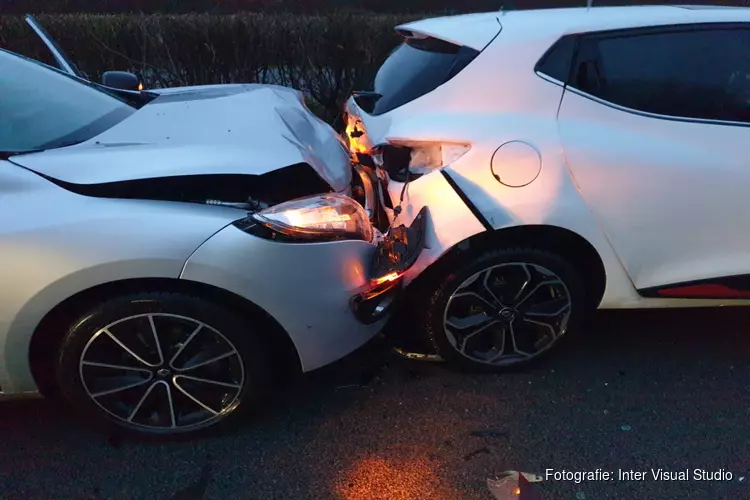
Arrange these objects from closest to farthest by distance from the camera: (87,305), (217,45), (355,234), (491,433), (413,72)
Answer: (87,305) → (355,234) → (491,433) → (413,72) → (217,45)

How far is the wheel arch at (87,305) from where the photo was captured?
2.09 metres

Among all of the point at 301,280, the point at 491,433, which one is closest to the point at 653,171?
the point at 491,433

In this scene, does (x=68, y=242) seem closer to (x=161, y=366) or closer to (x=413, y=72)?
(x=161, y=366)

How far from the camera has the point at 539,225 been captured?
2.52 metres

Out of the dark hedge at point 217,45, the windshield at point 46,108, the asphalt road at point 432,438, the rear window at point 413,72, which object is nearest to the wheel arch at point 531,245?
the asphalt road at point 432,438

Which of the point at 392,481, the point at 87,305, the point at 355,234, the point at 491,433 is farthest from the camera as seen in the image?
the point at 491,433

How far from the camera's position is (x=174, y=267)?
204cm

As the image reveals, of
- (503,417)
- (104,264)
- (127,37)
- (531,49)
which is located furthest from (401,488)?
(127,37)

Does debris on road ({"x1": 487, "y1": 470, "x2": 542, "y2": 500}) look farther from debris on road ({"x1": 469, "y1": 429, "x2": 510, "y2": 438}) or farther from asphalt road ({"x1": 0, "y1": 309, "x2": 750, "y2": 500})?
debris on road ({"x1": 469, "y1": 429, "x2": 510, "y2": 438})

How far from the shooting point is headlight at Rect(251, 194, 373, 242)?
2.14 metres

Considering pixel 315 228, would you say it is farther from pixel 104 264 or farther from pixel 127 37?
pixel 127 37

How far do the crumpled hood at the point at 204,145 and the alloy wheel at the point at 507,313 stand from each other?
778mm

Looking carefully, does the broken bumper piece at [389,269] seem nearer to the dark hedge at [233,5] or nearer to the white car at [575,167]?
the white car at [575,167]

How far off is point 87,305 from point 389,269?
1.14 metres
